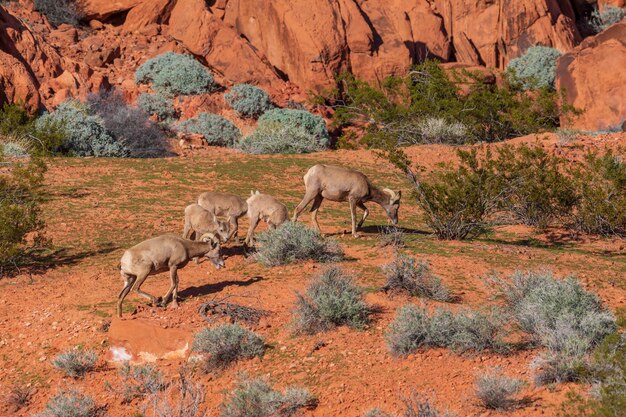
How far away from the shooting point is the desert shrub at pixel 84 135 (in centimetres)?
3161

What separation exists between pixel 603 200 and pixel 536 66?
2534 cm

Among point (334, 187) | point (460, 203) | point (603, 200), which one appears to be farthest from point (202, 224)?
point (603, 200)

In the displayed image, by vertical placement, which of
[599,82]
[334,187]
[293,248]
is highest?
[599,82]

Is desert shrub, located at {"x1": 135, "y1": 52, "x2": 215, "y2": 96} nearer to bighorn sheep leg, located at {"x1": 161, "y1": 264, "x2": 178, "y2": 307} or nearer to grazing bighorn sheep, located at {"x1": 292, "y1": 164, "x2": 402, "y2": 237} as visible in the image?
grazing bighorn sheep, located at {"x1": 292, "y1": 164, "x2": 402, "y2": 237}

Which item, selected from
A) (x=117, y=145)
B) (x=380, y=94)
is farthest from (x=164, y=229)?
(x=380, y=94)

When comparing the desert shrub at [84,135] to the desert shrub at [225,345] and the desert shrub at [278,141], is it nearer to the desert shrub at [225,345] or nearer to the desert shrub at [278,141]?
the desert shrub at [278,141]

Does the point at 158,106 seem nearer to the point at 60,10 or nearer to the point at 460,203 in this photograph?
the point at 60,10

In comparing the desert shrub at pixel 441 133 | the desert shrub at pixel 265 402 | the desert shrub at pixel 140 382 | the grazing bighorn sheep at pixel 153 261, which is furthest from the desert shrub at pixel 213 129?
the desert shrub at pixel 265 402

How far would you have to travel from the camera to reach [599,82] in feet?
129

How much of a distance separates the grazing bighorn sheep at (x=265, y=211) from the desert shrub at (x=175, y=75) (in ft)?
75.6

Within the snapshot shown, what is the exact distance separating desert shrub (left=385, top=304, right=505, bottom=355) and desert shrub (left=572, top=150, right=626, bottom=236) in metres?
10.0

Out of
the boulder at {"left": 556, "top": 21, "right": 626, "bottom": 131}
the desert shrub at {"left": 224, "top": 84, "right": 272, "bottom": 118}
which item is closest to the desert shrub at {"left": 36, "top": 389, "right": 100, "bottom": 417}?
the desert shrub at {"left": 224, "top": 84, "right": 272, "bottom": 118}

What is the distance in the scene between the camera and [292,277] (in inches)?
642

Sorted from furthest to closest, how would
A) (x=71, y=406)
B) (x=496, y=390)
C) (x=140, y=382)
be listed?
(x=140, y=382) < (x=71, y=406) < (x=496, y=390)
